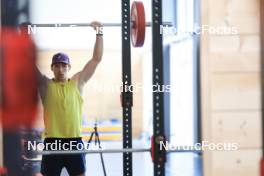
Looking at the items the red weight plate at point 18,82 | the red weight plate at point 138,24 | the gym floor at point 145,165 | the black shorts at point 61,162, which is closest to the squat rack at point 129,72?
the red weight plate at point 18,82

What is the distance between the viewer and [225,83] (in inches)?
65.9

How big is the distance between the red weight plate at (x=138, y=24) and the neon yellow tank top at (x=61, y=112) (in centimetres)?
66

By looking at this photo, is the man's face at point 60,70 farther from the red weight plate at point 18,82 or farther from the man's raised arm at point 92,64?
the red weight plate at point 18,82

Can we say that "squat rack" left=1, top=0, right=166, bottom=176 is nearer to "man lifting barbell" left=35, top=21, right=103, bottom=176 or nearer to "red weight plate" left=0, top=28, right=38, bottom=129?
"red weight plate" left=0, top=28, right=38, bottom=129

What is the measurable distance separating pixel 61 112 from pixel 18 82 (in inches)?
67.3

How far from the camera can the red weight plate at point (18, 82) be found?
849mm

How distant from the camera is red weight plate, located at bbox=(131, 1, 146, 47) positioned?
209 cm

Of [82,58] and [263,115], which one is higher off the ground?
[82,58]

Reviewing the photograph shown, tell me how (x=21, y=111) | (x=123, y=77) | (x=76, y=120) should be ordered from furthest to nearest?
(x=76, y=120), (x=123, y=77), (x=21, y=111)

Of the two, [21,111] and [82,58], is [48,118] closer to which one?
[21,111]

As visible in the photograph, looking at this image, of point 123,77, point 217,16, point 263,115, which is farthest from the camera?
point 123,77

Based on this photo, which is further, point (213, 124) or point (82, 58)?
point (82, 58)

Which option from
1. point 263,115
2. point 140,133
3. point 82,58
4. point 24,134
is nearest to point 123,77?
point 263,115

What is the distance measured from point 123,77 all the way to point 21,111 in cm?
159
